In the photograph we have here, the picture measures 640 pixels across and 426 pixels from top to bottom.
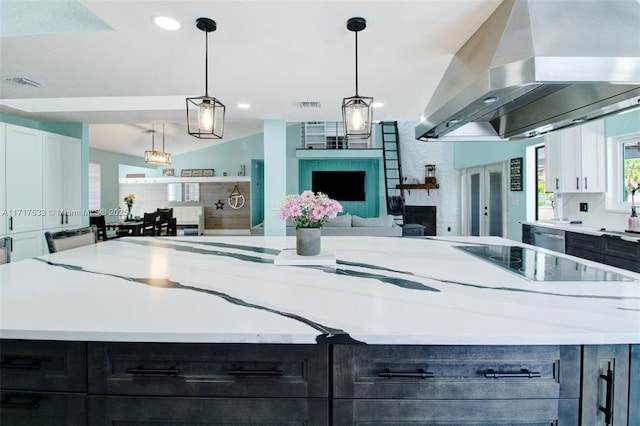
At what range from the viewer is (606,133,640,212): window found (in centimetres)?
349

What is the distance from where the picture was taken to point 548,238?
4059mm

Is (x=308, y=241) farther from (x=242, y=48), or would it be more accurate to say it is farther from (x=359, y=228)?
(x=359, y=228)

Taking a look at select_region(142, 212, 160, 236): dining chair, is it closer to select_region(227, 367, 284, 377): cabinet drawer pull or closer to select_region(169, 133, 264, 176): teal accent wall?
select_region(169, 133, 264, 176): teal accent wall

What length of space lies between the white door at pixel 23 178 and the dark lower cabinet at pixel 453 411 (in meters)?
4.52

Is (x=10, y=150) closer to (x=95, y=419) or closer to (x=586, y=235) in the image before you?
(x=95, y=419)

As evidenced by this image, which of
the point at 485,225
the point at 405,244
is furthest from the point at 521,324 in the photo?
the point at 485,225

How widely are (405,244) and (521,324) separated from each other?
142cm

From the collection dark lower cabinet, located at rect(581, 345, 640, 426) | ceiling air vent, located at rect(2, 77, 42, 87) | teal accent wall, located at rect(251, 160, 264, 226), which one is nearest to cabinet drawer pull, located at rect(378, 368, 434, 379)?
dark lower cabinet, located at rect(581, 345, 640, 426)

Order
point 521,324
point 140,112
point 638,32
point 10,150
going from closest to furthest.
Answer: point 521,324 → point 638,32 → point 10,150 → point 140,112

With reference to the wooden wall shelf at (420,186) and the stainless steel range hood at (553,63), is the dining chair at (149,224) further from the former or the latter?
the stainless steel range hood at (553,63)

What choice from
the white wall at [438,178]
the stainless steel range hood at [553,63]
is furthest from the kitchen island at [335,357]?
the white wall at [438,178]

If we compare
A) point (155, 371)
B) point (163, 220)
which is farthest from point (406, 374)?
point (163, 220)

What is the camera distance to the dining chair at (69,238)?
→ 207 cm

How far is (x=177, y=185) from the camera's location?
10727 mm
